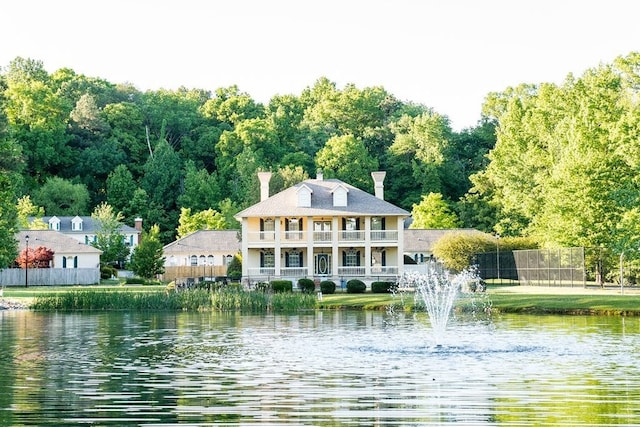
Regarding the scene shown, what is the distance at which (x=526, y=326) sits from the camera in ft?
129

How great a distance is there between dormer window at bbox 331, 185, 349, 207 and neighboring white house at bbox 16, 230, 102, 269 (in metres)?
28.0

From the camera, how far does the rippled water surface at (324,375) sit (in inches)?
690

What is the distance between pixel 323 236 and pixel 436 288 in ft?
111

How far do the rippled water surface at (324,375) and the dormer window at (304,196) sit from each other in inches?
1594

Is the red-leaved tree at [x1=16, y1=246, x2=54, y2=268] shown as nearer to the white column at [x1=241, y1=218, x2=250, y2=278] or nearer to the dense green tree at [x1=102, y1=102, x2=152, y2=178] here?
the white column at [x1=241, y1=218, x2=250, y2=278]

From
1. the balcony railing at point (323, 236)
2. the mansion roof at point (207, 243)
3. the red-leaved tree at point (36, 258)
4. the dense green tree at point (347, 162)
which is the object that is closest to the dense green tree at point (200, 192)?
the dense green tree at point (347, 162)

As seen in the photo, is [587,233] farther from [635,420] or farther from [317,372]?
[635,420]

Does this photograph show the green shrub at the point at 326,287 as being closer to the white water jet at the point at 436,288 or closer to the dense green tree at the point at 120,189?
the white water jet at the point at 436,288

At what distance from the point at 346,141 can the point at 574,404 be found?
339 feet

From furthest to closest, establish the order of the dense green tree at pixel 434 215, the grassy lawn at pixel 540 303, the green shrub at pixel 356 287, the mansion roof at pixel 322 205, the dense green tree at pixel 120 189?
1. the dense green tree at pixel 120 189
2. the dense green tree at pixel 434 215
3. the mansion roof at pixel 322 205
4. the green shrub at pixel 356 287
5. the grassy lawn at pixel 540 303

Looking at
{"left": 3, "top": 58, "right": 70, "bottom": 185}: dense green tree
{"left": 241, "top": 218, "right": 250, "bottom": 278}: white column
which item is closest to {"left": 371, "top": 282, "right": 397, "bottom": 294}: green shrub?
{"left": 241, "top": 218, "right": 250, "bottom": 278}: white column

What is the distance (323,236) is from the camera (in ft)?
268

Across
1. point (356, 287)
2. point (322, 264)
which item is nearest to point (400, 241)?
point (322, 264)

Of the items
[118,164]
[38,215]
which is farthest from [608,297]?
[118,164]
